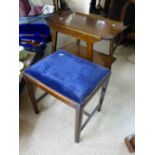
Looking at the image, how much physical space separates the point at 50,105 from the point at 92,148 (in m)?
0.57

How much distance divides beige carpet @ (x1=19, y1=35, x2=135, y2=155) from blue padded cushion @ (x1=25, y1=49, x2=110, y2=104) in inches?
19.1

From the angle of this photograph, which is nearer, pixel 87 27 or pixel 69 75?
pixel 69 75

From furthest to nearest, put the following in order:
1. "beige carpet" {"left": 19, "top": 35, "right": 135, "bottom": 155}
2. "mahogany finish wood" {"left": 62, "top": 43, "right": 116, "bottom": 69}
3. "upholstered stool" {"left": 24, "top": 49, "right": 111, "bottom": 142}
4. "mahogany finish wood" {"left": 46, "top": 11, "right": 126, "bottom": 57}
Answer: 1. "mahogany finish wood" {"left": 62, "top": 43, "right": 116, "bottom": 69}
2. "mahogany finish wood" {"left": 46, "top": 11, "right": 126, "bottom": 57}
3. "beige carpet" {"left": 19, "top": 35, "right": 135, "bottom": 155}
4. "upholstered stool" {"left": 24, "top": 49, "right": 111, "bottom": 142}

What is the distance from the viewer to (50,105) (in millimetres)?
→ 1732

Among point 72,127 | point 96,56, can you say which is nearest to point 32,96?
point 72,127

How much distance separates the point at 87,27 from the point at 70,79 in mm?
666

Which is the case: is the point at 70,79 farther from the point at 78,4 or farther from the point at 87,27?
the point at 78,4

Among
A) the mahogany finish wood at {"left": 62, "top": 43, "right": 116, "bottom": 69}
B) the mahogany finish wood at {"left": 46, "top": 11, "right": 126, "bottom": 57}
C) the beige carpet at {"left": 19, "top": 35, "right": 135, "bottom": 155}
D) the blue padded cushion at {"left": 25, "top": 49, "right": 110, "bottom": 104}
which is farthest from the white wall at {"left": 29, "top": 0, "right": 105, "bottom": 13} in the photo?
the blue padded cushion at {"left": 25, "top": 49, "right": 110, "bottom": 104}

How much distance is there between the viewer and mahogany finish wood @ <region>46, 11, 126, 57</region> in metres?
1.57

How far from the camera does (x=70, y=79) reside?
1.21 meters

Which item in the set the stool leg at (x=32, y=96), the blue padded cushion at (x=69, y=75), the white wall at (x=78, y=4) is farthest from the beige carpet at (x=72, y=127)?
the white wall at (x=78, y=4)

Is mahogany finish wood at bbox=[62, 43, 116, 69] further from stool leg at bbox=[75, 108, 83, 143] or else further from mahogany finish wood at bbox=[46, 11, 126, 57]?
stool leg at bbox=[75, 108, 83, 143]

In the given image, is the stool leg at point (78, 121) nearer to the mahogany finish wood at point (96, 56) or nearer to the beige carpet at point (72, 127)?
the beige carpet at point (72, 127)
